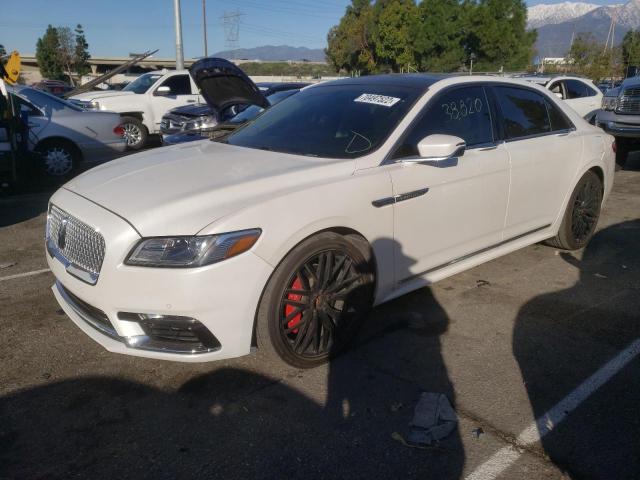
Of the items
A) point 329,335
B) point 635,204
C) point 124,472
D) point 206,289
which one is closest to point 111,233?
point 206,289

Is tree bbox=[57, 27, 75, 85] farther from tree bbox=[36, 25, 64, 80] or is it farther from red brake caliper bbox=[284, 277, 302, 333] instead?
red brake caliper bbox=[284, 277, 302, 333]

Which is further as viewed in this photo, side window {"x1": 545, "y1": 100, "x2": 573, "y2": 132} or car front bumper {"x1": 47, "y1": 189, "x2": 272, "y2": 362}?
side window {"x1": 545, "y1": 100, "x2": 573, "y2": 132}

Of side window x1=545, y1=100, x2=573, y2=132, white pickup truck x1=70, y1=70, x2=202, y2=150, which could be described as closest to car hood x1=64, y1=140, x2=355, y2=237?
side window x1=545, y1=100, x2=573, y2=132

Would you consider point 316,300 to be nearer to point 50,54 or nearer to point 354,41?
point 354,41

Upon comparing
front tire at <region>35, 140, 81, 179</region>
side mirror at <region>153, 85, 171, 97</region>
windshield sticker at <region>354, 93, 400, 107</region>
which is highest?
windshield sticker at <region>354, 93, 400, 107</region>

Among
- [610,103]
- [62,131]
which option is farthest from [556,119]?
[62,131]

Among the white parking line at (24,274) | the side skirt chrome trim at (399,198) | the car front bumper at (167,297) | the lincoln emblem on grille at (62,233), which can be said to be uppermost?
the side skirt chrome trim at (399,198)

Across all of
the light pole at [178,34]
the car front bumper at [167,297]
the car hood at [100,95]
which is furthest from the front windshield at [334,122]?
the light pole at [178,34]

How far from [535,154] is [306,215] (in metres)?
2.44

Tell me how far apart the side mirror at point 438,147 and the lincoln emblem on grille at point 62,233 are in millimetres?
2147

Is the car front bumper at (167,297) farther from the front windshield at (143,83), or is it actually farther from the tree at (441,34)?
the tree at (441,34)

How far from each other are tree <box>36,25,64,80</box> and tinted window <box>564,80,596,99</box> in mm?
64314

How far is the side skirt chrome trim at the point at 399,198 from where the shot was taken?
3.35 meters

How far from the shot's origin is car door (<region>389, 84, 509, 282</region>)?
3.55 metres
